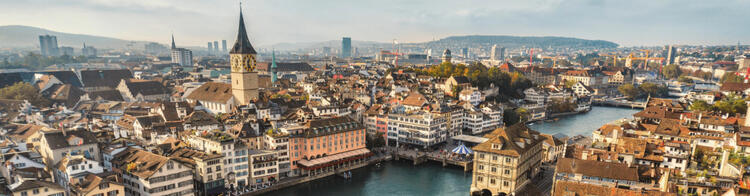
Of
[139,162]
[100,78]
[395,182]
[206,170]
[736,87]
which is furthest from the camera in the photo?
[100,78]

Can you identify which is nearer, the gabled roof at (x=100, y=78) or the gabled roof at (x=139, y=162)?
the gabled roof at (x=139, y=162)

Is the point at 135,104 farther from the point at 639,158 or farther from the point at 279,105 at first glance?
the point at 639,158

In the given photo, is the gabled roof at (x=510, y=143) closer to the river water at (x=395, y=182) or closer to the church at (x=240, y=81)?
the river water at (x=395, y=182)

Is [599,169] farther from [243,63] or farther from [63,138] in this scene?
[243,63]

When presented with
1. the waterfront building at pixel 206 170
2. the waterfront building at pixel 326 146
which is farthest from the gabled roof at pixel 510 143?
the waterfront building at pixel 206 170

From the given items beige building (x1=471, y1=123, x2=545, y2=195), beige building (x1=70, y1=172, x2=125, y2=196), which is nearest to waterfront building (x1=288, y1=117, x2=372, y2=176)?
beige building (x1=471, y1=123, x2=545, y2=195)

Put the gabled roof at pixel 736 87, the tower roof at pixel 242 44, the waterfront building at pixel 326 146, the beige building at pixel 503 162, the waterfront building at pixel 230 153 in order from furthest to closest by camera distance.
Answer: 1. the gabled roof at pixel 736 87
2. the tower roof at pixel 242 44
3. the waterfront building at pixel 326 146
4. the waterfront building at pixel 230 153
5. the beige building at pixel 503 162

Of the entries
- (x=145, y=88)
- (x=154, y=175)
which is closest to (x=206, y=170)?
(x=154, y=175)
